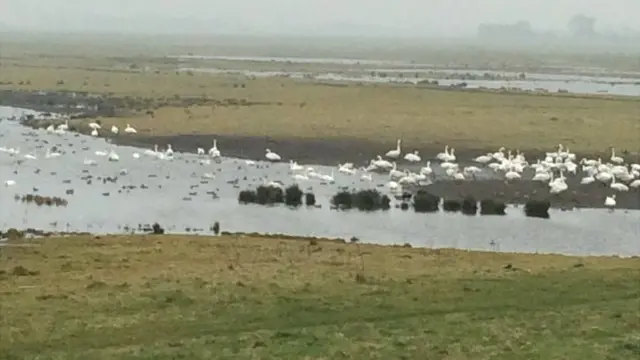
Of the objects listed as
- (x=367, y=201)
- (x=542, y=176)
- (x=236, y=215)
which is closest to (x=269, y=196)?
(x=236, y=215)

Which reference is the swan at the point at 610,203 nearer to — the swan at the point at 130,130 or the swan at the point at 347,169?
the swan at the point at 347,169

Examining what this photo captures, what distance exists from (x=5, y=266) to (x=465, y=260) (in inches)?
454

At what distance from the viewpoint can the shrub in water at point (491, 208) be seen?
43.4 meters

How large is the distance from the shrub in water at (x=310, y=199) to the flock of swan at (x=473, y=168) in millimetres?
1962

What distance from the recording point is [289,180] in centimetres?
4941

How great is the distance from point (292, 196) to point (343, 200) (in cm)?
213

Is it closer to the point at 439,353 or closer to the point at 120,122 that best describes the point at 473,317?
the point at 439,353

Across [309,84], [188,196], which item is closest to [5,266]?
[188,196]

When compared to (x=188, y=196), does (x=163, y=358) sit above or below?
above

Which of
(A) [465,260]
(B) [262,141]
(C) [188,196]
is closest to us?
(A) [465,260]

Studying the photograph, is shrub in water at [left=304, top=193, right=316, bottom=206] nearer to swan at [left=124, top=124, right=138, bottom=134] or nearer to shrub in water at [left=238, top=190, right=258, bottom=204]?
shrub in water at [left=238, top=190, right=258, bottom=204]

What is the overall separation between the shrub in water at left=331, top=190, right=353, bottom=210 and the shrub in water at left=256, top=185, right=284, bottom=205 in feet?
7.11

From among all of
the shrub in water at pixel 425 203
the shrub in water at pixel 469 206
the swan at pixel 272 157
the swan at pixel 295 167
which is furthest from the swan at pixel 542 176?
the swan at pixel 272 157

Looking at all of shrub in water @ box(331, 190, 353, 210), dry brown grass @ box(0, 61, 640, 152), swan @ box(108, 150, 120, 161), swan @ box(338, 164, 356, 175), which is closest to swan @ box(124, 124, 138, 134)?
dry brown grass @ box(0, 61, 640, 152)
